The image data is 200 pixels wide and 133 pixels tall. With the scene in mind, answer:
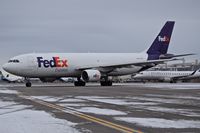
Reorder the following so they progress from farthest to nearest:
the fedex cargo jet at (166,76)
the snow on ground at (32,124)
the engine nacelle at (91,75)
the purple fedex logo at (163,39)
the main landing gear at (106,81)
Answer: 1. the fedex cargo jet at (166,76)
2. the purple fedex logo at (163,39)
3. the main landing gear at (106,81)
4. the engine nacelle at (91,75)
5. the snow on ground at (32,124)

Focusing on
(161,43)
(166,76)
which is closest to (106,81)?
(161,43)

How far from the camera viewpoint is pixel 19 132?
8.79m

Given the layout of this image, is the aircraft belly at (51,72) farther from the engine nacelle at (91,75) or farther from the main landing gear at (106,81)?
the main landing gear at (106,81)

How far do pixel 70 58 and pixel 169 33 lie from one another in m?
13.1

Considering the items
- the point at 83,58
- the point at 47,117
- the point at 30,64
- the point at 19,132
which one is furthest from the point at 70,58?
the point at 19,132

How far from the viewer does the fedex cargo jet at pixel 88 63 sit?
141 feet

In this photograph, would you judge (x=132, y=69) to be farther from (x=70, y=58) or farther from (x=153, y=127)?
(x=153, y=127)

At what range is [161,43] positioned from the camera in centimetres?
4994

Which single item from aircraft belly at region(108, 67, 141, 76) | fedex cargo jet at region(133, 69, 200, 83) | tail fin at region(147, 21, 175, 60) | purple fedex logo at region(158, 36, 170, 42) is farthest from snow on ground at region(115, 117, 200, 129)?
fedex cargo jet at region(133, 69, 200, 83)

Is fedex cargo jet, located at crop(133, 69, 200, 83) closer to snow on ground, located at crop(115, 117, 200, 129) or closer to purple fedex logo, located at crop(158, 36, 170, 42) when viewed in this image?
purple fedex logo, located at crop(158, 36, 170, 42)

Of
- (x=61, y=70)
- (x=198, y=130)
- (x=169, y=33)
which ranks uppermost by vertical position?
(x=169, y=33)

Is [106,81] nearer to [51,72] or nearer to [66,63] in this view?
[66,63]

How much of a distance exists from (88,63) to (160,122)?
3568cm

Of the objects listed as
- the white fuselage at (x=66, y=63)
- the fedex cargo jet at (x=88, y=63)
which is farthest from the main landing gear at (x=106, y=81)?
the white fuselage at (x=66, y=63)
